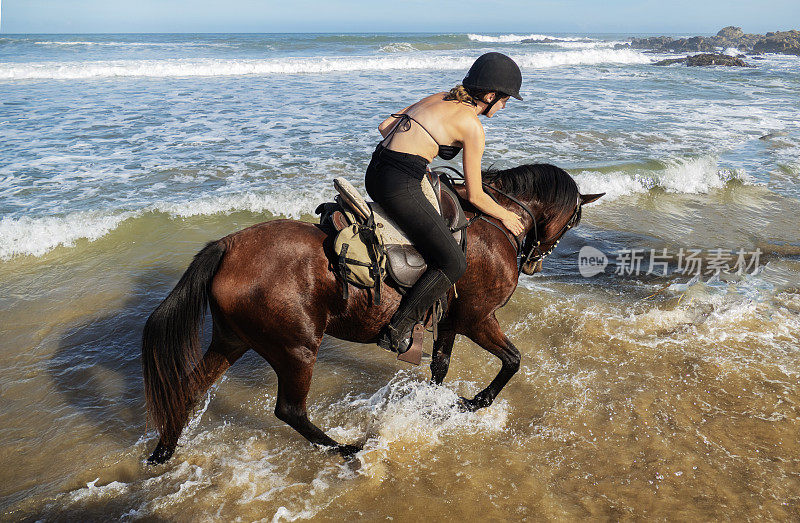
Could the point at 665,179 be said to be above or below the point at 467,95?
below

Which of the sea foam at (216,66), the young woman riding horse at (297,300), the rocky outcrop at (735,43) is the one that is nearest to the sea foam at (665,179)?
the young woman riding horse at (297,300)

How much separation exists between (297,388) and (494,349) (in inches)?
58.7

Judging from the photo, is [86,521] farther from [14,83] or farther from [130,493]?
[14,83]

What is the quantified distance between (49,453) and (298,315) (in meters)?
2.27

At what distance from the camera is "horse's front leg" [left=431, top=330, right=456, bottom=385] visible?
13.2 feet

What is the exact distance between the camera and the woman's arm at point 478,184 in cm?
301

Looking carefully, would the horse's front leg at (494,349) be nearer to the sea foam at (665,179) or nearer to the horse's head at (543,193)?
the horse's head at (543,193)

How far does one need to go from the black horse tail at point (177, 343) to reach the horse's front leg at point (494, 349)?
1900 millimetres

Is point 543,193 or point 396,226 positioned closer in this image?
point 396,226

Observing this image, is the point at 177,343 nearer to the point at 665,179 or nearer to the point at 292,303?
the point at 292,303

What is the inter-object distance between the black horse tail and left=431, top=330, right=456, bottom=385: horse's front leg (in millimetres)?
1818

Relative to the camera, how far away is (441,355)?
413 centimetres

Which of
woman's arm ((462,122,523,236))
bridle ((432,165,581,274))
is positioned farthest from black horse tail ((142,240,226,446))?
bridle ((432,165,581,274))

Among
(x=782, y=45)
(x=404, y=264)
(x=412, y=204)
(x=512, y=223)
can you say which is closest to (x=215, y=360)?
(x=404, y=264)
